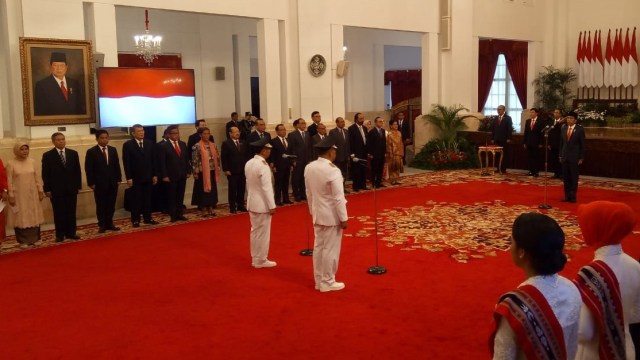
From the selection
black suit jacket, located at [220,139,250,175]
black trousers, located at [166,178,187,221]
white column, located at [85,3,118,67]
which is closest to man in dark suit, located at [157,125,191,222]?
black trousers, located at [166,178,187,221]

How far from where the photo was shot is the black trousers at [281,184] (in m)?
11.2

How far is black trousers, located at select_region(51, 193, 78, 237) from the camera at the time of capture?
868cm

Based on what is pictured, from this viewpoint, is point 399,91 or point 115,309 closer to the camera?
point 115,309

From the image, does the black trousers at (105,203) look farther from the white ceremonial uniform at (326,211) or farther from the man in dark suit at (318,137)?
the white ceremonial uniform at (326,211)

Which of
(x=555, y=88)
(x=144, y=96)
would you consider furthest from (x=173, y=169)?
(x=555, y=88)

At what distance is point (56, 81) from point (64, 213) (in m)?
2.37

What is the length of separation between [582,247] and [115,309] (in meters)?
5.31

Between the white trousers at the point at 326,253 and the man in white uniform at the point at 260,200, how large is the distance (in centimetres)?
96

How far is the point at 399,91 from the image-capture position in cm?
2222

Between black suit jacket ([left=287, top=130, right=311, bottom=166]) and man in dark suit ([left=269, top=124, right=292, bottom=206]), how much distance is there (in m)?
0.10

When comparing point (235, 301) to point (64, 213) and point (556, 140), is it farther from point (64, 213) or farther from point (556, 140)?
point (556, 140)

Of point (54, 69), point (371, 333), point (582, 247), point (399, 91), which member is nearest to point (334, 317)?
point (371, 333)

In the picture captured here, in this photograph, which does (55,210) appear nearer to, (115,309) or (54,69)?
(54,69)

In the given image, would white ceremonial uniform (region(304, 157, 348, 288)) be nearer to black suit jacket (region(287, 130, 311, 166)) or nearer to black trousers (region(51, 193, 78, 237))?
black trousers (region(51, 193, 78, 237))
